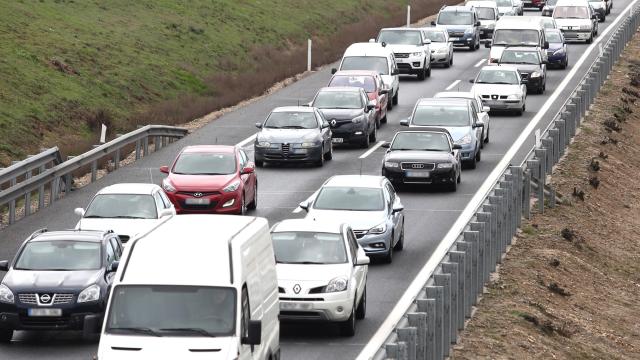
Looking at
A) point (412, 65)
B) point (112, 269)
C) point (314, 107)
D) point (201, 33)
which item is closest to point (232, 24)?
point (201, 33)

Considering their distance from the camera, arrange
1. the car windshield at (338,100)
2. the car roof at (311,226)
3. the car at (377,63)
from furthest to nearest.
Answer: the car at (377,63), the car windshield at (338,100), the car roof at (311,226)

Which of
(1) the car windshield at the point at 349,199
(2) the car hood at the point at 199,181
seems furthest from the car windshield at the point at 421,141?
(1) the car windshield at the point at 349,199

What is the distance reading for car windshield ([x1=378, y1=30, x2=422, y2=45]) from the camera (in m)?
58.2

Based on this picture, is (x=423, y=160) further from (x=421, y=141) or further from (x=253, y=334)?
(x=253, y=334)

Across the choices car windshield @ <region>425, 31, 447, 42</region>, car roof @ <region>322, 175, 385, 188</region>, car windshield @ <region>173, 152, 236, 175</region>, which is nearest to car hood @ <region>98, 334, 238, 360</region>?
car roof @ <region>322, 175, 385, 188</region>

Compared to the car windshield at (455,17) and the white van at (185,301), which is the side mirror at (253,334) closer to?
the white van at (185,301)

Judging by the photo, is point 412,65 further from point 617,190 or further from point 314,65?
point 617,190

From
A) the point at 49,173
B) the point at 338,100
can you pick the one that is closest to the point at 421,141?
the point at 338,100

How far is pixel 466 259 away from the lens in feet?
82.6

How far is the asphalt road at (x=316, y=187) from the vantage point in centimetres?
2358

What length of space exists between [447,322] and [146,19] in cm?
4255

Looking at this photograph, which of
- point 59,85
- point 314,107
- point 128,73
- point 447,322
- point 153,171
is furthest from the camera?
point 128,73

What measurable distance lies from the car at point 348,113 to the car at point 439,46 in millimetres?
16944

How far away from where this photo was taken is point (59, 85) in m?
49.8
